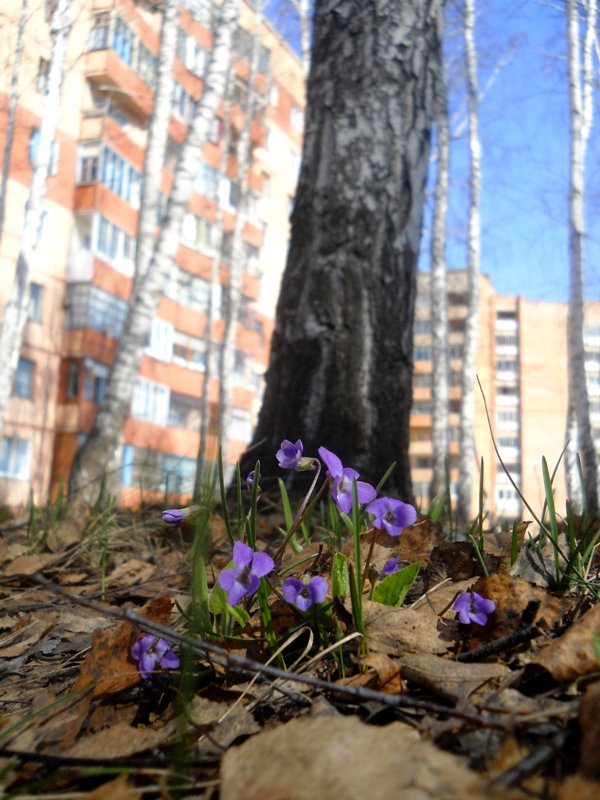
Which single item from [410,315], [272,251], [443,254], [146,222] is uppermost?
[272,251]

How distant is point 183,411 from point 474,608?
26.5m

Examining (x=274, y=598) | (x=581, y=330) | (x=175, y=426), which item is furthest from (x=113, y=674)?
(x=175, y=426)

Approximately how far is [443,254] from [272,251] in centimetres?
1747

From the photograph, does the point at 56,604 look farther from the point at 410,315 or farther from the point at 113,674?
the point at 410,315

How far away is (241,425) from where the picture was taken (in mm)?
A: 30891

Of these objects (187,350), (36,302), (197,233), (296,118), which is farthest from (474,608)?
(296,118)

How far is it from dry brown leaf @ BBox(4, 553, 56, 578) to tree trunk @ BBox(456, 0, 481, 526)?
506 inches

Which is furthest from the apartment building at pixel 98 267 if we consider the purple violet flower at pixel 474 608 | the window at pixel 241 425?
the purple violet flower at pixel 474 608

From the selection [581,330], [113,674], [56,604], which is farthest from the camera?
[581,330]

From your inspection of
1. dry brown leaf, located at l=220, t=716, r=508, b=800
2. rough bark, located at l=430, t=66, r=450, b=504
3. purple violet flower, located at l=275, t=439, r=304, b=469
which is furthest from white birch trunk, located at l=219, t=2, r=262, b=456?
dry brown leaf, located at l=220, t=716, r=508, b=800

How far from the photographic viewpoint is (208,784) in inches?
29.3

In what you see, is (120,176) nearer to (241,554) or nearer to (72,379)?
(72,379)

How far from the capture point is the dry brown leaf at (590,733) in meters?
0.63

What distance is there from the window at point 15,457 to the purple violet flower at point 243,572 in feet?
66.3
